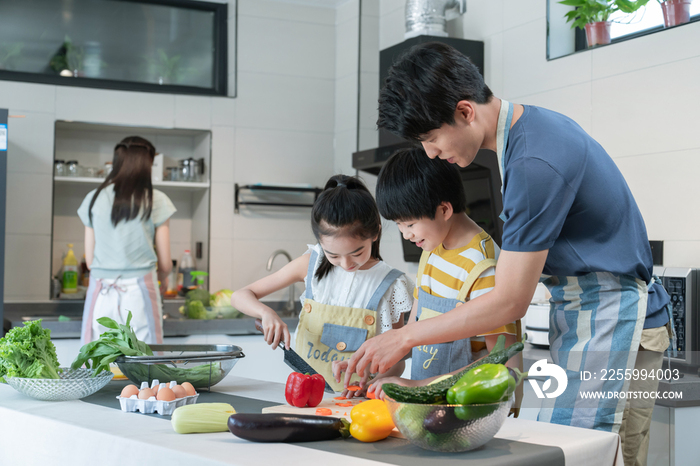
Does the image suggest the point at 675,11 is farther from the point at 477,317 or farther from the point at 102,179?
the point at 102,179

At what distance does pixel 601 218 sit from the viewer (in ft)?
3.48

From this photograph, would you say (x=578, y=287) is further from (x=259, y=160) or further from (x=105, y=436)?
(x=259, y=160)

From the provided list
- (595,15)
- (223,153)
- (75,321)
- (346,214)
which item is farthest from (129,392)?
(223,153)

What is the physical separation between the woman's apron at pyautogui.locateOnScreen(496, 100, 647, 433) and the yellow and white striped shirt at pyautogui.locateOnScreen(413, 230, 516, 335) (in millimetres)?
152

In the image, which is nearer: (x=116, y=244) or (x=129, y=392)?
(x=129, y=392)

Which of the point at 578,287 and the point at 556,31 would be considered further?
the point at 556,31

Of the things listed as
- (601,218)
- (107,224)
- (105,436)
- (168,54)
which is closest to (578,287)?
(601,218)

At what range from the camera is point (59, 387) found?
1188mm

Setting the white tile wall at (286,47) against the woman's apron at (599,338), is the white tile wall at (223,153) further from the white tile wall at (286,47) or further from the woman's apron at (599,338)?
the woman's apron at (599,338)

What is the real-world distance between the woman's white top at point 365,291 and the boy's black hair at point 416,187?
33 centimetres

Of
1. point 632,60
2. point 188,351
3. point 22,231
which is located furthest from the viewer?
point 22,231

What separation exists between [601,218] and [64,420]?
0.92 m

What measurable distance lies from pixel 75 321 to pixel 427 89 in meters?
2.05

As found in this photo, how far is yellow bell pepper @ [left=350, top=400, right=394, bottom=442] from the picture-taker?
902 mm
